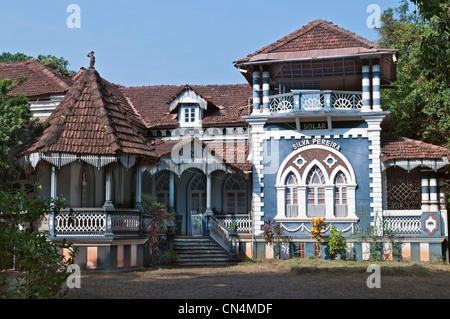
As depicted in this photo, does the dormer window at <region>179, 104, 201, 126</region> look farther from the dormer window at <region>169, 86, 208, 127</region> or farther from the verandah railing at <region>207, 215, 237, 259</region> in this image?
the verandah railing at <region>207, 215, 237, 259</region>

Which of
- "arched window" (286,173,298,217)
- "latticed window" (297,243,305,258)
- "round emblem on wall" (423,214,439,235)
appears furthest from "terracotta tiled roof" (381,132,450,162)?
"latticed window" (297,243,305,258)

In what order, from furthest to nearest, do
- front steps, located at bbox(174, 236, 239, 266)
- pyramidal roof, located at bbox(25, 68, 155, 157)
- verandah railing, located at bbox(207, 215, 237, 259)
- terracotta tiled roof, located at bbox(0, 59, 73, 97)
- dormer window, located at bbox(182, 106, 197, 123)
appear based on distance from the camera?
dormer window, located at bbox(182, 106, 197, 123)
terracotta tiled roof, located at bbox(0, 59, 73, 97)
verandah railing, located at bbox(207, 215, 237, 259)
front steps, located at bbox(174, 236, 239, 266)
pyramidal roof, located at bbox(25, 68, 155, 157)

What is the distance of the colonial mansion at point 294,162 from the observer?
20844 mm

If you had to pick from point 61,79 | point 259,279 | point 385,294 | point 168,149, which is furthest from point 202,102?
point 385,294

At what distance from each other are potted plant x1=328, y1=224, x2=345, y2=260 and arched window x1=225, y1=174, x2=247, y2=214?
5.24 meters

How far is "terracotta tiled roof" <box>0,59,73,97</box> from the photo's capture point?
2555 centimetres

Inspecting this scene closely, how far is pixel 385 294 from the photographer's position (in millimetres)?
13203

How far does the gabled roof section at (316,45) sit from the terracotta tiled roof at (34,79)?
26.0ft

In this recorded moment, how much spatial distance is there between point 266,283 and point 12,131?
1048 centimetres

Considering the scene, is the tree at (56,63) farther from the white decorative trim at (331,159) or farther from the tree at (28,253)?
the tree at (28,253)

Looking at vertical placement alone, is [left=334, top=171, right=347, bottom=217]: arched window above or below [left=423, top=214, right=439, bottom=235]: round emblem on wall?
above

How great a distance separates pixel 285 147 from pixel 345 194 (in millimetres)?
3082

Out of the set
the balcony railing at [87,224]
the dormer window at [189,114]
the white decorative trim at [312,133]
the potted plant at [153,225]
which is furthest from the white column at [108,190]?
the dormer window at [189,114]

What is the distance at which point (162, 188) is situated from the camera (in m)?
27.7
